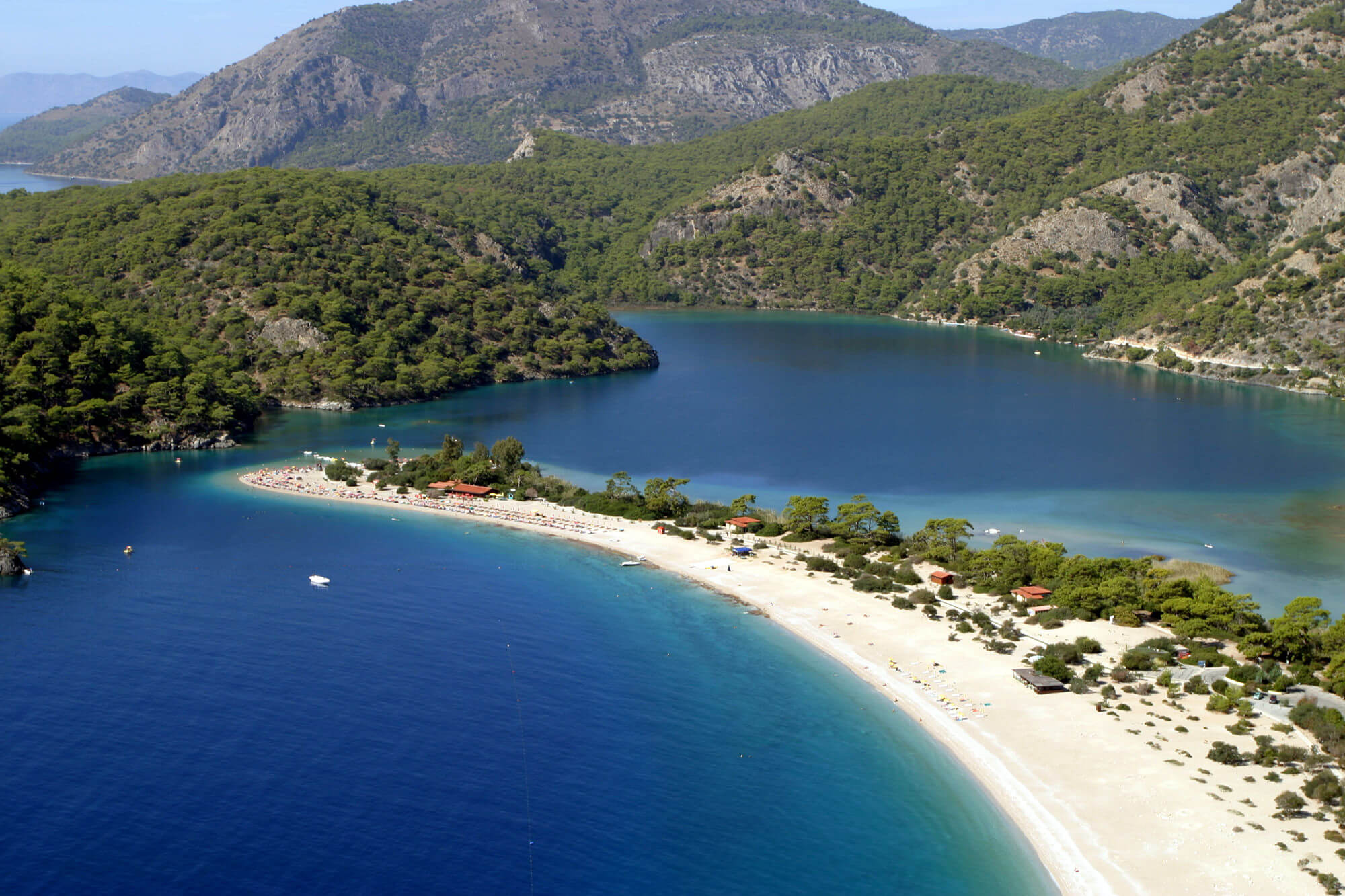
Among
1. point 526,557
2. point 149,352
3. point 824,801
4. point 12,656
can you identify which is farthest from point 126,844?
point 149,352

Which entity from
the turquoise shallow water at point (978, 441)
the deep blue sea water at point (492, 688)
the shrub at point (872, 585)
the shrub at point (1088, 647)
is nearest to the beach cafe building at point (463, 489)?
the deep blue sea water at point (492, 688)

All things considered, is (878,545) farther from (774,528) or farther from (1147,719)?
(1147,719)

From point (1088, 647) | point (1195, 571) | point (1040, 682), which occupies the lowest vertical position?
point (1040, 682)

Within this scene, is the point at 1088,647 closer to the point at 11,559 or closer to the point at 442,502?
the point at 442,502

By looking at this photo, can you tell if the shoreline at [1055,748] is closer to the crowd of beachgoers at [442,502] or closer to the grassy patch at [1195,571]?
the crowd of beachgoers at [442,502]

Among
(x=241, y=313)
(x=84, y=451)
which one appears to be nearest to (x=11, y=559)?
(x=84, y=451)

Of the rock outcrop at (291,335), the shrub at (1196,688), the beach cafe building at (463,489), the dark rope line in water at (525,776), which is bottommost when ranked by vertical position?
the dark rope line in water at (525,776)
